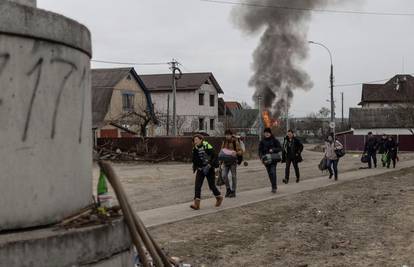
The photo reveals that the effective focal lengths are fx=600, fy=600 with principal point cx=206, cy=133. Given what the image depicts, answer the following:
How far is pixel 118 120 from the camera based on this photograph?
44.7 metres

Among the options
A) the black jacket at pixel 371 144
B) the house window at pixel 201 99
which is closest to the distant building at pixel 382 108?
the house window at pixel 201 99

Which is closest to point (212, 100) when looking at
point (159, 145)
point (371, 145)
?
point (159, 145)

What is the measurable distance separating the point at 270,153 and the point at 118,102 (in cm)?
3500

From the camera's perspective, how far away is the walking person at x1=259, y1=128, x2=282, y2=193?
13.9m

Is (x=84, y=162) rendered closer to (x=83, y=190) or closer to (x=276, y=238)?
(x=83, y=190)

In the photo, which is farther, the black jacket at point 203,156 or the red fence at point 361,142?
the red fence at point 361,142

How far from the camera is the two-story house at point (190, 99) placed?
188ft

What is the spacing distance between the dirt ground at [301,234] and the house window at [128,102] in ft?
121

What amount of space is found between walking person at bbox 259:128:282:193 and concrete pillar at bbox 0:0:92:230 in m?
10.1

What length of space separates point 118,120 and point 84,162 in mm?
40877

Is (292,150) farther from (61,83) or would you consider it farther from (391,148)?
(61,83)

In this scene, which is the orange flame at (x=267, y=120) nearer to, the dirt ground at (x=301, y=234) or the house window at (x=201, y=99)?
the house window at (x=201, y=99)

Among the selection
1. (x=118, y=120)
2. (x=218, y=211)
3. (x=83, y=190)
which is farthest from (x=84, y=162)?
(x=118, y=120)

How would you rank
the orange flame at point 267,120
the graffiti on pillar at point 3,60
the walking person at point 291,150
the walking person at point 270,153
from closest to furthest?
1. the graffiti on pillar at point 3,60
2. the walking person at point 270,153
3. the walking person at point 291,150
4. the orange flame at point 267,120
